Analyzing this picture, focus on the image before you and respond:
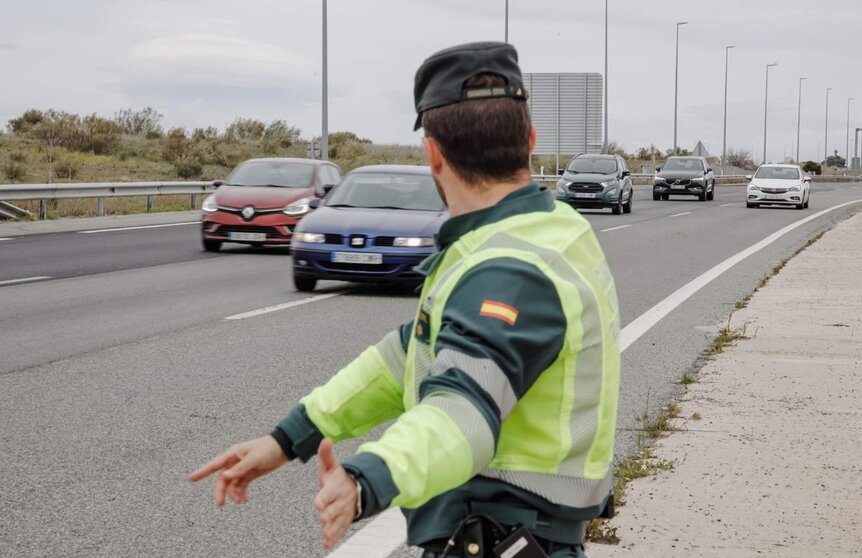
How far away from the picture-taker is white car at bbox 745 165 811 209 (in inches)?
1539

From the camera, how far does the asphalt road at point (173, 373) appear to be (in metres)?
5.20

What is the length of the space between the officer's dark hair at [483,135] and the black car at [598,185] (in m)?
32.8

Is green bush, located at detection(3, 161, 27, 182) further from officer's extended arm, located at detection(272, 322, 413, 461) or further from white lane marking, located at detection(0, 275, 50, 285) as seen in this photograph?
officer's extended arm, located at detection(272, 322, 413, 461)

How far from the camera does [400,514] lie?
5.39m

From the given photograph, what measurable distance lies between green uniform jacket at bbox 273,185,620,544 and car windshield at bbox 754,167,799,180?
39398 mm

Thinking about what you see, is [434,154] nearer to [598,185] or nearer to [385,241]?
[385,241]

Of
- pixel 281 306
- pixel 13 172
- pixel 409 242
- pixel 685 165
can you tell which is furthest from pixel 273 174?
pixel 685 165

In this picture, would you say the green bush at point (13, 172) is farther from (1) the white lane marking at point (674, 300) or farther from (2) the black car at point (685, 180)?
(1) the white lane marking at point (674, 300)

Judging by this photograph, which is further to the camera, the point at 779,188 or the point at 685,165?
the point at 685,165

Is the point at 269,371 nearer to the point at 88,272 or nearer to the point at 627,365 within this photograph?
the point at 627,365

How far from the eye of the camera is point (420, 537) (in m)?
2.10

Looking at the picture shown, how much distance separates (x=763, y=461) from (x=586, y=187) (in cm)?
2959

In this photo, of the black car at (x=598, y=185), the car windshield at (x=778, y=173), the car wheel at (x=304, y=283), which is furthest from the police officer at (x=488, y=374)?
the car windshield at (x=778, y=173)

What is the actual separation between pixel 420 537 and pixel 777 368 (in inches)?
274
